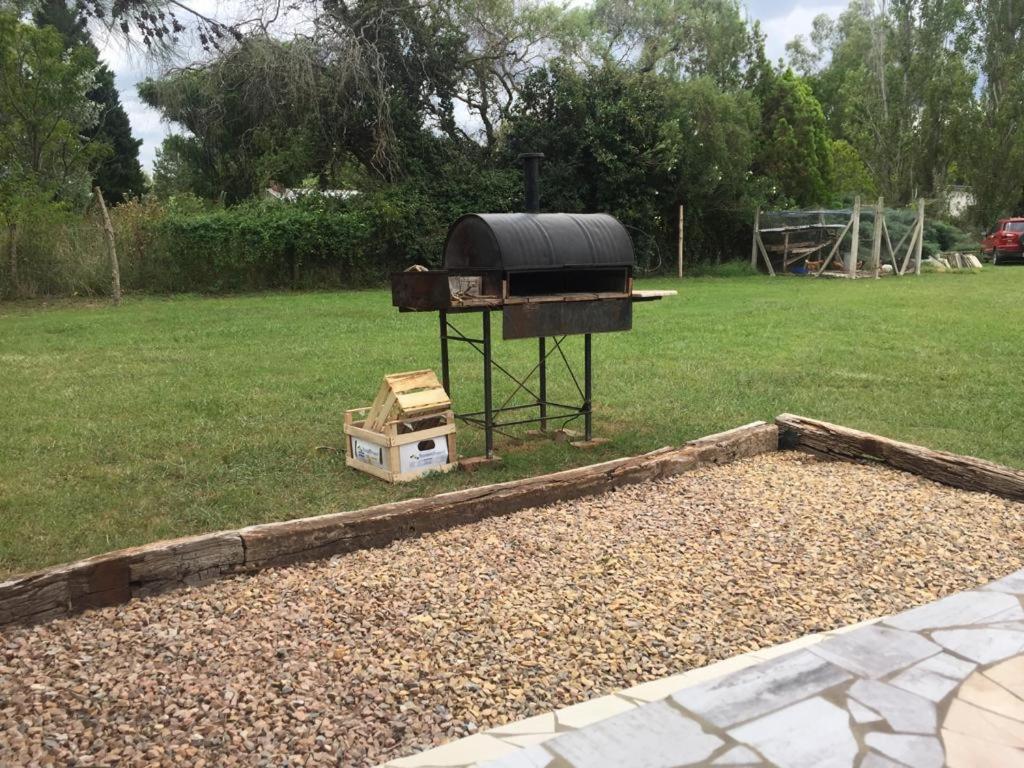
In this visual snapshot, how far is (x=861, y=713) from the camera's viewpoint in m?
2.62

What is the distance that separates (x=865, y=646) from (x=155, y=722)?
2373mm

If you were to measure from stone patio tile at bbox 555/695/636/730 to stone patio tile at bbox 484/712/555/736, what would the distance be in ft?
0.09

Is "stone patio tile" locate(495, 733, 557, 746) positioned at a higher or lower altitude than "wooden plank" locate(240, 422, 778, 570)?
lower

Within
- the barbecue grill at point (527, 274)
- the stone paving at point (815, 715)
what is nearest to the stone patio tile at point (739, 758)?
the stone paving at point (815, 715)

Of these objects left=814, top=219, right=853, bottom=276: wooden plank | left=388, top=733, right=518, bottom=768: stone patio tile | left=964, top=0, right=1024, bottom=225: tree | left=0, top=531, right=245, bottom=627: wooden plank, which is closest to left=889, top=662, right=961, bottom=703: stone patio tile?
left=388, top=733, right=518, bottom=768: stone patio tile

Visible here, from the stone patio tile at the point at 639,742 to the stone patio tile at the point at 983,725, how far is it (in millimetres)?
A: 741

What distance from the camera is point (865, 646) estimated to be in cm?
304

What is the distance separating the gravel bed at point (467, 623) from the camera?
8.61 ft

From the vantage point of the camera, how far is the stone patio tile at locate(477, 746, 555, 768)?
7.70 ft

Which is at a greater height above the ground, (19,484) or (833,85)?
(833,85)

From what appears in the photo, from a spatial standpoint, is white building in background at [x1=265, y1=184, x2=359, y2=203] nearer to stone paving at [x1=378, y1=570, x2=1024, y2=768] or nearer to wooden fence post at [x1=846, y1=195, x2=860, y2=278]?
wooden fence post at [x1=846, y1=195, x2=860, y2=278]

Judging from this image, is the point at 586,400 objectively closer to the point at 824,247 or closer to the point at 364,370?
the point at 364,370

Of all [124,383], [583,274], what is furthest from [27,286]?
[583,274]

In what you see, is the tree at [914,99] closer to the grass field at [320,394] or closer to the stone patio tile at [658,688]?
the grass field at [320,394]
